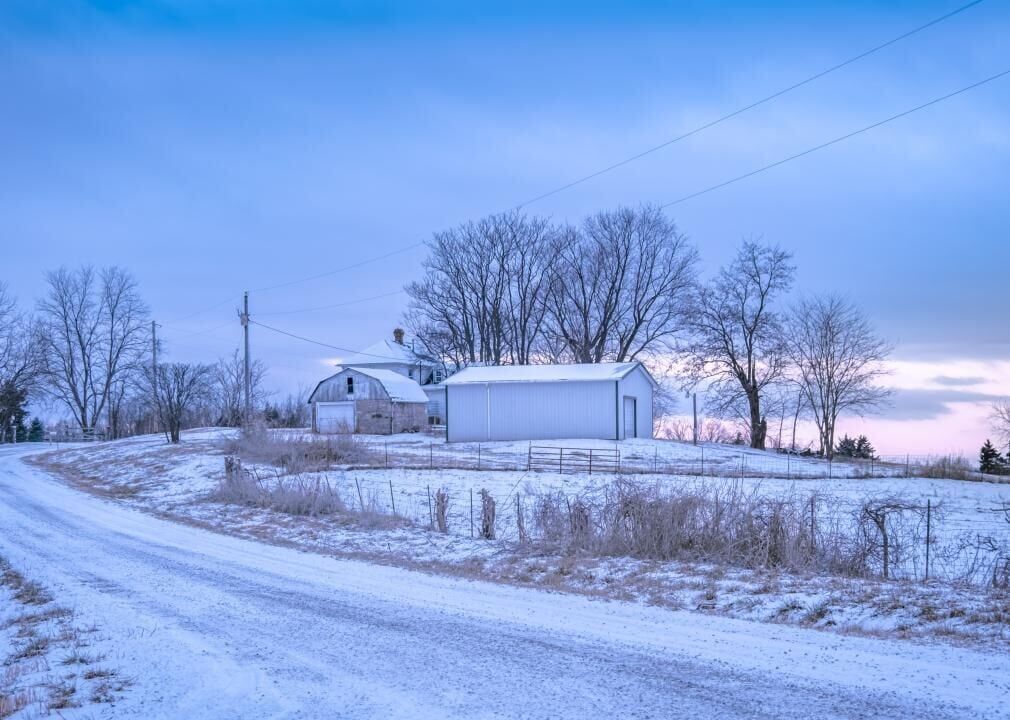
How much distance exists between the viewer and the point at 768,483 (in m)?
21.5

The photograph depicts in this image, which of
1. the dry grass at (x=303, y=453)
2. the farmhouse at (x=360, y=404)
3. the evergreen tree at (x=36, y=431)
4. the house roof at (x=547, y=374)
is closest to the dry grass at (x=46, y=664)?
the dry grass at (x=303, y=453)

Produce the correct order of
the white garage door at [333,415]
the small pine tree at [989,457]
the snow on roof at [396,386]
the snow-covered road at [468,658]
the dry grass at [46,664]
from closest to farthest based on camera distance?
the snow-covered road at [468,658] → the dry grass at [46,664] → the small pine tree at [989,457] → the white garage door at [333,415] → the snow on roof at [396,386]

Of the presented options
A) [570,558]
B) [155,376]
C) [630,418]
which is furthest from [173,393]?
[570,558]

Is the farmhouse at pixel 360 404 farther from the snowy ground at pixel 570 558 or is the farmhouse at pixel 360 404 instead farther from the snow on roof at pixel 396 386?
the snowy ground at pixel 570 558

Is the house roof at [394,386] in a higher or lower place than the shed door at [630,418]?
higher

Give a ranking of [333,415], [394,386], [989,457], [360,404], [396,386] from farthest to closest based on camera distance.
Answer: [396,386]
[394,386]
[333,415]
[360,404]
[989,457]

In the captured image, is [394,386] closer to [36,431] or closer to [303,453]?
[303,453]

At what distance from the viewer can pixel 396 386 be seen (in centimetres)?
5178

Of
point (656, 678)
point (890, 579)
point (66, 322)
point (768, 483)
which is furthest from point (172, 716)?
point (66, 322)

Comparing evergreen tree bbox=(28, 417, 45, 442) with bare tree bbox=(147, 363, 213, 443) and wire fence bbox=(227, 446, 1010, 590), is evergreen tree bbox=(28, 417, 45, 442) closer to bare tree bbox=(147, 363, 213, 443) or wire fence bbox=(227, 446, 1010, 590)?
bare tree bbox=(147, 363, 213, 443)

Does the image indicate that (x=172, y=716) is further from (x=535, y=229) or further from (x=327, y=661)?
(x=535, y=229)

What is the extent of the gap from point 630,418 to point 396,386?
16.4m

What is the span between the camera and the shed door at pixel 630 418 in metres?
42.3

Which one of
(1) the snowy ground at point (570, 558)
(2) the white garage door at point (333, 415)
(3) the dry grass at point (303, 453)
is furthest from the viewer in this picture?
(2) the white garage door at point (333, 415)
